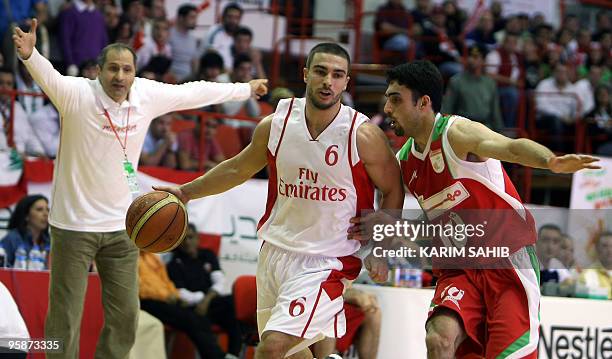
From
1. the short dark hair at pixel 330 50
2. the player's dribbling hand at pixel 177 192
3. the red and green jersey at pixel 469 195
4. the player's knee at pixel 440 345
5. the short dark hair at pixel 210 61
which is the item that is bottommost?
the player's knee at pixel 440 345

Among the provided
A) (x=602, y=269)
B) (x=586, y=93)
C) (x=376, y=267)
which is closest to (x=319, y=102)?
(x=376, y=267)

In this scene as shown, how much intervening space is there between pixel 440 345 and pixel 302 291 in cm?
89

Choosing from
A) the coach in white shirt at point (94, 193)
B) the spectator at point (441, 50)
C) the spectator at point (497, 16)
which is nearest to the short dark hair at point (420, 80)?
the coach in white shirt at point (94, 193)

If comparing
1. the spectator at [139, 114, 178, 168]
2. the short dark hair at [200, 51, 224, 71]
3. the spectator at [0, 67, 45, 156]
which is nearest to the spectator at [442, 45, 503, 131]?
the short dark hair at [200, 51, 224, 71]

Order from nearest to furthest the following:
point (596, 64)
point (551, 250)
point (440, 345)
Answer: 1. point (440, 345)
2. point (551, 250)
3. point (596, 64)

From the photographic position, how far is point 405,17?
52.2ft

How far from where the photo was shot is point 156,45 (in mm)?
12688

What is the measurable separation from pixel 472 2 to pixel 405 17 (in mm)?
3344

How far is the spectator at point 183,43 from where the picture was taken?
43.0ft

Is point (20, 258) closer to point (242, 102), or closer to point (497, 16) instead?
point (242, 102)

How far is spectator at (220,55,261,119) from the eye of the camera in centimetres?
1220

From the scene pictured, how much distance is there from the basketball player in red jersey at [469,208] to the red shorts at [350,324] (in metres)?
3.01

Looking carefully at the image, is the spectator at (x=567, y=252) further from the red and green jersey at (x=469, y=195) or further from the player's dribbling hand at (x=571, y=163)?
the player's dribbling hand at (x=571, y=163)

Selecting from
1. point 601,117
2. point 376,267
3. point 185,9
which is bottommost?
point 376,267
